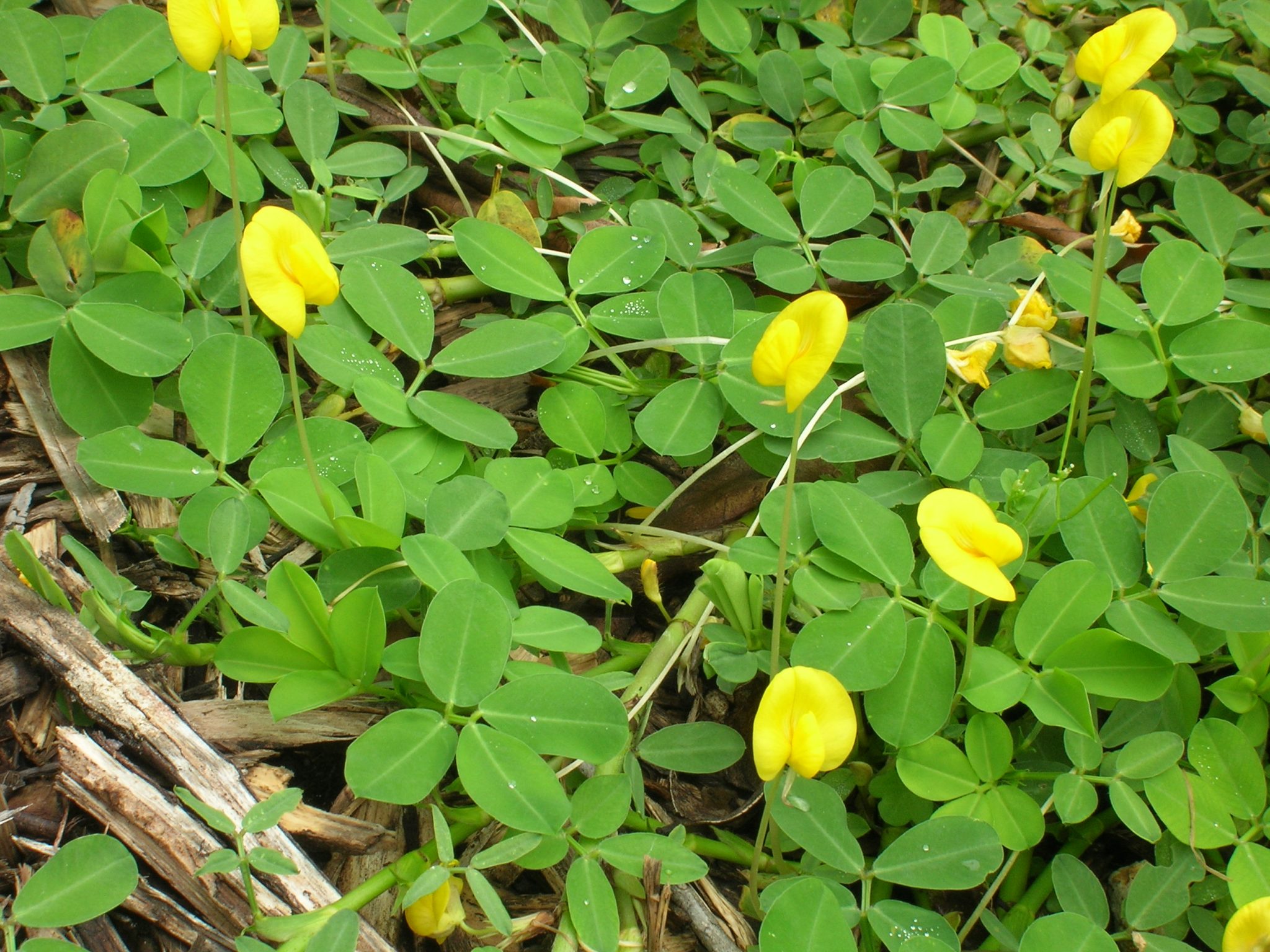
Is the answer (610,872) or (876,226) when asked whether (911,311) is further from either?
(610,872)

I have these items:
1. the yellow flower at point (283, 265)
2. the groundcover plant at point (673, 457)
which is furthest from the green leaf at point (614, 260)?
the yellow flower at point (283, 265)

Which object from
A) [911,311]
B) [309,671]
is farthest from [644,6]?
[309,671]

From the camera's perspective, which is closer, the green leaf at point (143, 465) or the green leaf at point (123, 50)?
the green leaf at point (143, 465)

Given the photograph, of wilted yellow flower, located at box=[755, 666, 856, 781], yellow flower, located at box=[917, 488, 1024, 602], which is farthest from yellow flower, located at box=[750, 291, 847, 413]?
wilted yellow flower, located at box=[755, 666, 856, 781]

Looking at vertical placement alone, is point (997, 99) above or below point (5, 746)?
above

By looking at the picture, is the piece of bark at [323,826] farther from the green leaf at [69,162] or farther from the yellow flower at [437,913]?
the green leaf at [69,162]

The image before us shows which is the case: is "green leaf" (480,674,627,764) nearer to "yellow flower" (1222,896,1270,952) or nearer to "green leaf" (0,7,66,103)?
"yellow flower" (1222,896,1270,952)
